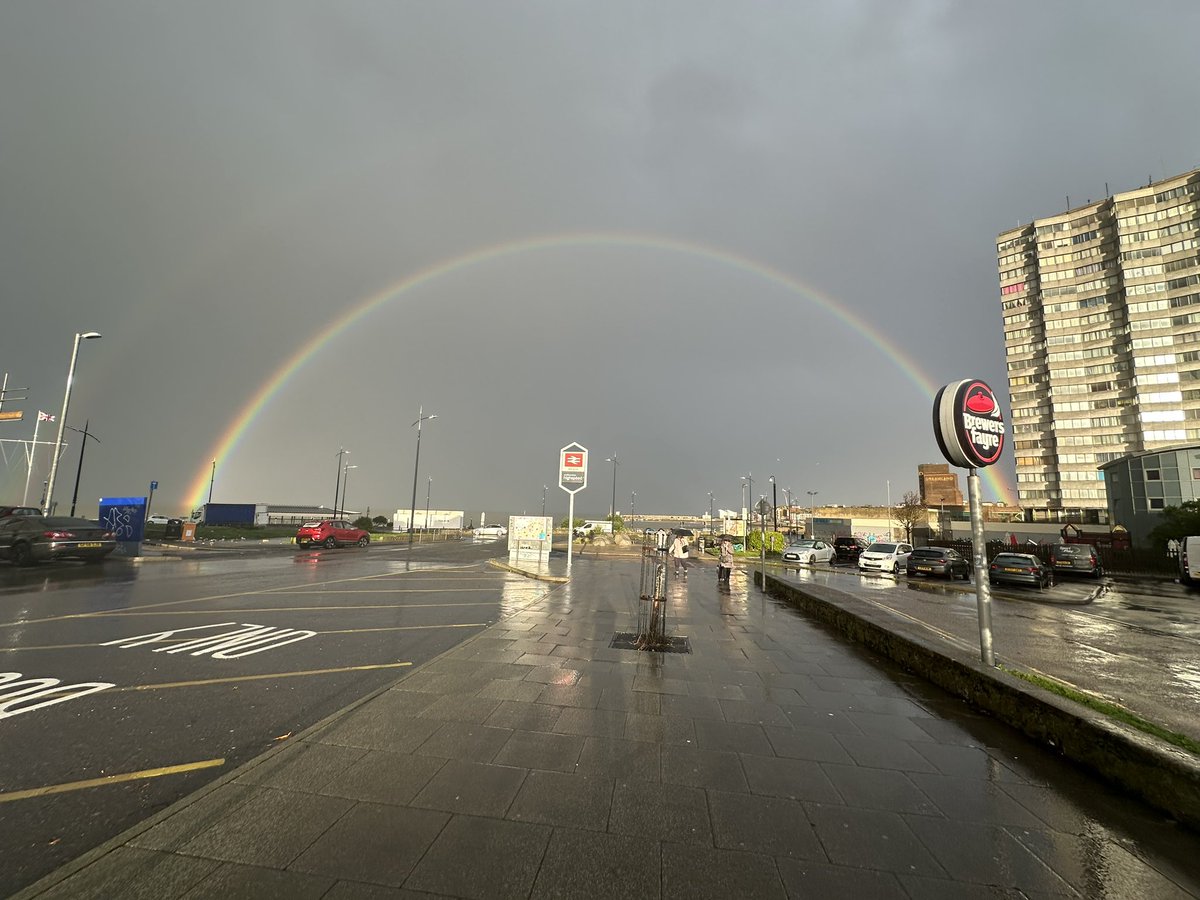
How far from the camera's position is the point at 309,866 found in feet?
8.88

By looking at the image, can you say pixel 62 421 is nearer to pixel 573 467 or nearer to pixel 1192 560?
pixel 573 467

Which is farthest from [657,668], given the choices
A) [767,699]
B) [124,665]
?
[124,665]

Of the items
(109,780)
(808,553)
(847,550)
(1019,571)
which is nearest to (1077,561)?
(1019,571)

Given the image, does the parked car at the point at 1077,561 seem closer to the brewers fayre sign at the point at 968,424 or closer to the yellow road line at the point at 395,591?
the brewers fayre sign at the point at 968,424

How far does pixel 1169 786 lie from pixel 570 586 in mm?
13953

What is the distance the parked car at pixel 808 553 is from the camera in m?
30.3

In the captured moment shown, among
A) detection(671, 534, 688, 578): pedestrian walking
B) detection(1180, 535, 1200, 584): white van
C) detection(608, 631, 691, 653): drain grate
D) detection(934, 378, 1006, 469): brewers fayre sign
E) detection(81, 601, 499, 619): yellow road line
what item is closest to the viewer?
detection(934, 378, 1006, 469): brewers fayre sign

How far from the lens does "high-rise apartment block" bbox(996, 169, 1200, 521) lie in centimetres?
7594

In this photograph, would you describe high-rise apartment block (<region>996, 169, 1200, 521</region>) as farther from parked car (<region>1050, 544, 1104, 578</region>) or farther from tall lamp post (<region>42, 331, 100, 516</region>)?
tall lamp post (<region>42, 331, 100, 516</region>)

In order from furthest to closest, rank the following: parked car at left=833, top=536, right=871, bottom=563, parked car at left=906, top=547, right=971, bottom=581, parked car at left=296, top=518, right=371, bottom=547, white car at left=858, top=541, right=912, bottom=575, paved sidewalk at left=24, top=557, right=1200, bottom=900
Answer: parked car at left=833, top=536, right=871, bottom=563, parked car at left=296, top=518, right=371, bottom=547, white car at left=858, top=541, right=912, bottom=575, parked car at left=906, top=547, right=971, bottom=581, paved sidewalk at left=24, top=557, right=1200, bottom=900

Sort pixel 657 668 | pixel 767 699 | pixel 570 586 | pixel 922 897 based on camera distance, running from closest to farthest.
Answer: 1. pixel 922 897
2. pixel 767 699
3. pixel 657 668
4. pixel 570 586

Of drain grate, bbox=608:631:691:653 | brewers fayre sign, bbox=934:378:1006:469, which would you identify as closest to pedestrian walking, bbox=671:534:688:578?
drain grate, bbox=608:631:691:653

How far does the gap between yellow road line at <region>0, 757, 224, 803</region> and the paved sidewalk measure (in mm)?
622

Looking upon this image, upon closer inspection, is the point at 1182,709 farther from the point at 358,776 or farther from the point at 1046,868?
the point at 358,776
